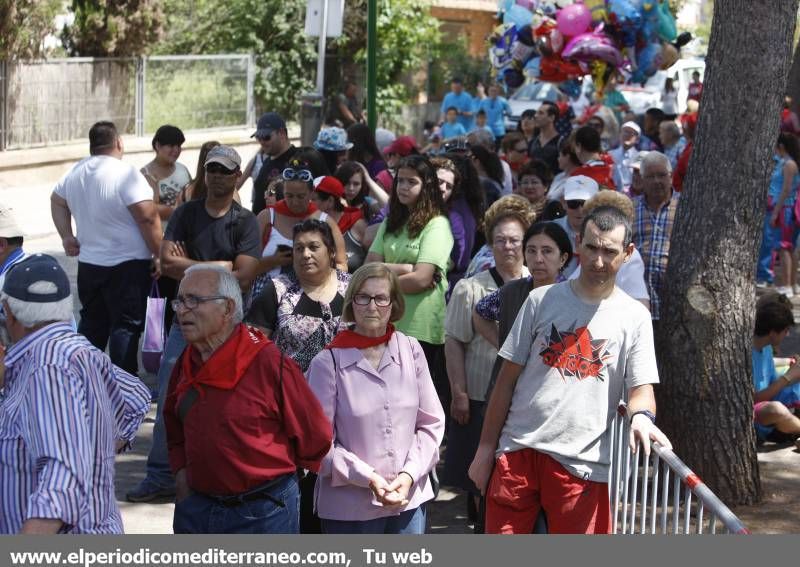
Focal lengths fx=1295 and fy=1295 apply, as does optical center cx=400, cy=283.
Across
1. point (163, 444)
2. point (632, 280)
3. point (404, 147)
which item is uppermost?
point (404, 147)

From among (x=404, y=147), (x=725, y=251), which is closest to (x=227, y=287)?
(x=725, y=251)

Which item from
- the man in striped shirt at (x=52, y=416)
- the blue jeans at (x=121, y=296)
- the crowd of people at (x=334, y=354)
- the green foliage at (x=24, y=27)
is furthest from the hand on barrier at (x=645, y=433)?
the green foliage at (x=24, y=27)

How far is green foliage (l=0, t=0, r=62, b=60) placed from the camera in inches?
792

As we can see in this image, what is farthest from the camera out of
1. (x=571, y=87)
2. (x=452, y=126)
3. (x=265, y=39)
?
(x=265, y=39)

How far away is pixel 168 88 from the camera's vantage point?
2406 cm

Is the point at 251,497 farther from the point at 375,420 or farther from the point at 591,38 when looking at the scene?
the point at 591,38

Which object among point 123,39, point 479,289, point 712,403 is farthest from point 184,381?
point 123,39

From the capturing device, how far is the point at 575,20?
13820 mm

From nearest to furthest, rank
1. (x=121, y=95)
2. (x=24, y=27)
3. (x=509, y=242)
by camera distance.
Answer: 1. (x=509, y=242)
2. (x=24, y=27)
3. (x=121, y=95)

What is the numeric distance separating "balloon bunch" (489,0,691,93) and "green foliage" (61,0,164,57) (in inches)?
396

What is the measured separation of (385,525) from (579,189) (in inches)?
124

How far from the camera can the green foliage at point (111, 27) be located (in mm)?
23109

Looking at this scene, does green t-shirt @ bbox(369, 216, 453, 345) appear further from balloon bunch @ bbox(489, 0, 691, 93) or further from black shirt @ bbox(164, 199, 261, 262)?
balloon bunch @ bbox(489, 0, 691, 93)

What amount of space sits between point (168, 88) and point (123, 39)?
125cm
